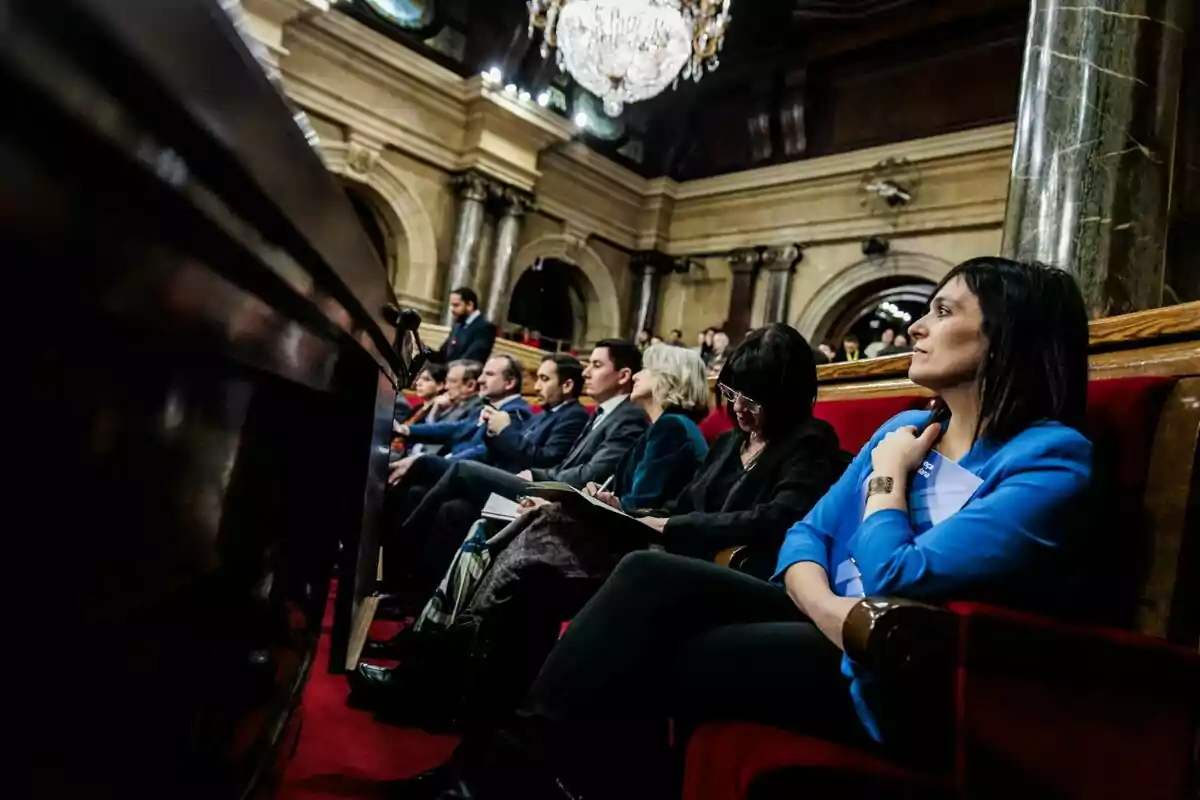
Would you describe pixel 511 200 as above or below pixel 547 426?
above

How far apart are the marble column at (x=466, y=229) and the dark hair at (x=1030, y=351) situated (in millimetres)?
7050

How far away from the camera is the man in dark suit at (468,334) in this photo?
473 cm

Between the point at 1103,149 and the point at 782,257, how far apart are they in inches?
254

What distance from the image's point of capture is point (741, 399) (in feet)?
5.33

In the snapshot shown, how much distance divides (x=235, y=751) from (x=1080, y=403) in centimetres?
104

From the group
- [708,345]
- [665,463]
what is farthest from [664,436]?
[708,345]

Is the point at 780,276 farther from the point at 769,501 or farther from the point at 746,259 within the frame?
the point at 769,501

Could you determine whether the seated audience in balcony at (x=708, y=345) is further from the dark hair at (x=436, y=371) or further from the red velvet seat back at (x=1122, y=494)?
the red velvet seat back at (x=1122, y=494)

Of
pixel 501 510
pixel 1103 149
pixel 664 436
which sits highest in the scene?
pixel 1103 149

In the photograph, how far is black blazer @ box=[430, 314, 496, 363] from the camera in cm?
472

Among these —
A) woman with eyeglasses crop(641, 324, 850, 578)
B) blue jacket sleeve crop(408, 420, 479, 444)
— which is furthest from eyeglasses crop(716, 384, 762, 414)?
blue jacket sleeve crop(408, 420, 479, 444)

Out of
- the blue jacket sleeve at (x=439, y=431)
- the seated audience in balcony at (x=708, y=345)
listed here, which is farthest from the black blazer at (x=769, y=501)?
the seated audience in balcony at (x=708, y=345)

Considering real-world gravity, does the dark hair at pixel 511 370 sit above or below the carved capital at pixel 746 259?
below

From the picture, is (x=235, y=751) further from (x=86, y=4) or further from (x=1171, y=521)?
(x=1171, y=521)
